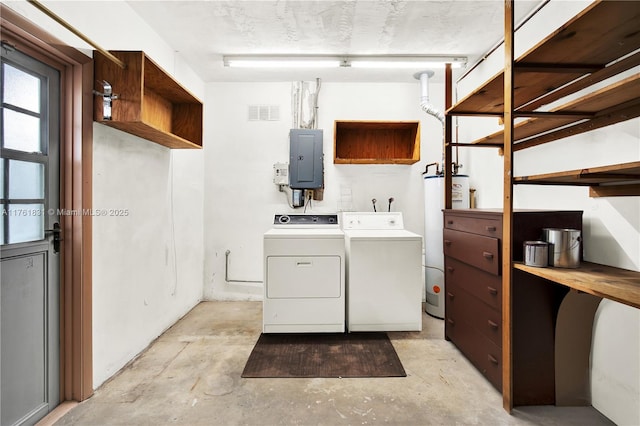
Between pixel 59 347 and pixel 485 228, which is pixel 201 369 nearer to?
pixel 59 347

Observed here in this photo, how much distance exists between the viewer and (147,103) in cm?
217

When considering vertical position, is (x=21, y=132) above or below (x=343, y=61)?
below

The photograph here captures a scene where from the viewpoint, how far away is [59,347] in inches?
64.7

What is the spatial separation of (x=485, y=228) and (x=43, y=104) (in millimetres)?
2642

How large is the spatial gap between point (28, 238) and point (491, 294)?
2.62m

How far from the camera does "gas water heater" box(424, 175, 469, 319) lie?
281 cm

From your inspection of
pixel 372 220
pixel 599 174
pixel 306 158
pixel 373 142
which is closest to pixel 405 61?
pixel 373 142

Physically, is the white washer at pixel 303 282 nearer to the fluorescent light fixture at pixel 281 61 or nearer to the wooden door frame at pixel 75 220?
the wooden door frame at pixel 75 220

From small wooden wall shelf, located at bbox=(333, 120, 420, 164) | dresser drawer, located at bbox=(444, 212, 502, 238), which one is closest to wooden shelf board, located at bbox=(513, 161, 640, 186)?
dresser drawer, located at bbox=(444, 212, 502, 238)

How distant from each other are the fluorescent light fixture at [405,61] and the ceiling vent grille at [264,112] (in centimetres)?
104

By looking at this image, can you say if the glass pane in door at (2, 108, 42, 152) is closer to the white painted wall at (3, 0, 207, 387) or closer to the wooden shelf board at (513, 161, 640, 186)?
the white painted wall at (3, 0, 207, 387)

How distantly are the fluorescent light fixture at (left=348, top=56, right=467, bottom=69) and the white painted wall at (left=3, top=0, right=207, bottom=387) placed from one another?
180 cm

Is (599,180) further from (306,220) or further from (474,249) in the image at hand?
(306,220)

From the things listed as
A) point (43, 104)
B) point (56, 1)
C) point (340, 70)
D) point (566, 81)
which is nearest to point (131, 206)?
point (43, 104)
